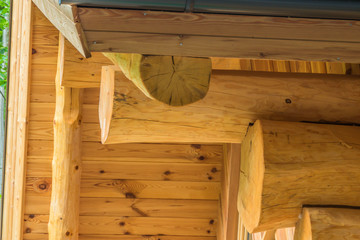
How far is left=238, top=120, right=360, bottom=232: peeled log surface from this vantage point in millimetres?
1769

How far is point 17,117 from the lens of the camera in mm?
4332

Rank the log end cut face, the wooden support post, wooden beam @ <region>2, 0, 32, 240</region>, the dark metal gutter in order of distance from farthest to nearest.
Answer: wooden beam @ <region>2, 0, 32, 240</region> → the wooden support post → the log end cut face → the dark metal gutter

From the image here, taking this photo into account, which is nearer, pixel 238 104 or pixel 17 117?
pixel 238 104

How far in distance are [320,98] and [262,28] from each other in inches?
37.2

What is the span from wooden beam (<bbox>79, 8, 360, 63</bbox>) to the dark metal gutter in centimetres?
2

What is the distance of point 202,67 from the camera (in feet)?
5.02

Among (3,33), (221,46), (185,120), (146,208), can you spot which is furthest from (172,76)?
(3,33)

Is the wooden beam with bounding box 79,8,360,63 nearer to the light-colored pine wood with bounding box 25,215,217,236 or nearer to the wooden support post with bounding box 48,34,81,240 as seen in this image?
the wooden support post with bounding box 48,34,81,240

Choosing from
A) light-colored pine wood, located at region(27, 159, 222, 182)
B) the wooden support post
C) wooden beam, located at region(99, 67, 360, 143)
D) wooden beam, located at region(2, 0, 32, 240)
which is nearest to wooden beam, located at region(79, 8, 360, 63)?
wooden beam, located at region(99, 67, 360, 143)

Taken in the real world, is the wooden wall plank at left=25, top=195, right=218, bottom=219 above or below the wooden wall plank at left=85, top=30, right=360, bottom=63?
below

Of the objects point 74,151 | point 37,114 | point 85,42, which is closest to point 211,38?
point 85,42

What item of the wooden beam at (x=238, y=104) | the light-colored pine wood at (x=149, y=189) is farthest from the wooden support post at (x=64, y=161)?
the wooden beam at (x=238, y=104)

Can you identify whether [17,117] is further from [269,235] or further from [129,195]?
[269,235]

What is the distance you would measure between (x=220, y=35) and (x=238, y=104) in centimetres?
87
